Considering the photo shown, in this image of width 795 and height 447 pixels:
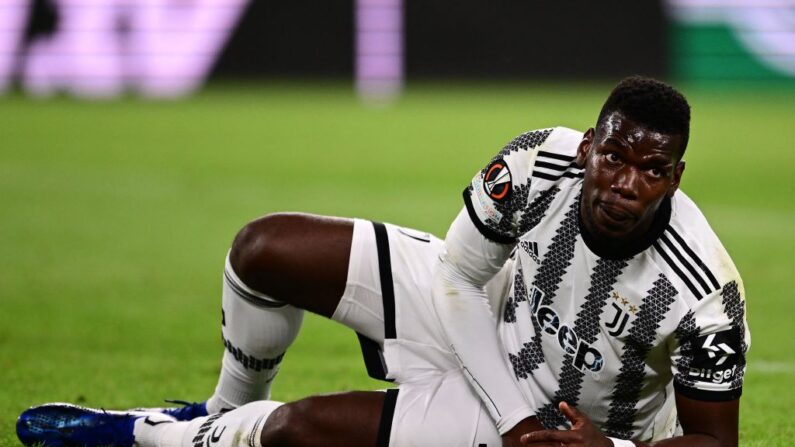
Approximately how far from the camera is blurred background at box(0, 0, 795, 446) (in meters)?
5.70

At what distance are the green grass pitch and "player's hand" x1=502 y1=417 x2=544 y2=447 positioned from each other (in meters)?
1.09

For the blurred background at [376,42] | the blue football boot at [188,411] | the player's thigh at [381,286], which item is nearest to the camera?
the player's thigh at [381,286]

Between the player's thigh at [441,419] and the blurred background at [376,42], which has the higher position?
the player's thigh at [441,419]

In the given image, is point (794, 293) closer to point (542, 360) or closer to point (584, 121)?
point (542, 360)

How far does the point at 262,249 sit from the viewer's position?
3828 millimetres

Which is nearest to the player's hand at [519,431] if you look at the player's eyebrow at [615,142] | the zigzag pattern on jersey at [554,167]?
the zigzag pattern on jersey at [554,167]

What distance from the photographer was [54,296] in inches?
262

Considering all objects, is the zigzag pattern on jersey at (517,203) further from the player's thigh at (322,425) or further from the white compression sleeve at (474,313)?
the player's thigh at (322,425)

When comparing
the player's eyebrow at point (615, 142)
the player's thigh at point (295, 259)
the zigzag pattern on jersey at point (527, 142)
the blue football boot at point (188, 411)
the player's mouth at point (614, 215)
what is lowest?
the blue football boot at point (188, 411)

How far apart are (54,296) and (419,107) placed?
34.1 feet

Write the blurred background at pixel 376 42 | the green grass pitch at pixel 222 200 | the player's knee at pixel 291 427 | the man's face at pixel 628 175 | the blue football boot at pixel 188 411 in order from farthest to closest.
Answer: the blurred background at pixel 376 42 < the green grass pitch at pixel 222 200 < the blue football boot at pixel 188 411 < the player's knee at pixel 291 427 < the man's face at pixel 628 175

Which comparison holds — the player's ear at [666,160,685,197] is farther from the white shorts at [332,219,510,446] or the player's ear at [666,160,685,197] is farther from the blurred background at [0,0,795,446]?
the blurred background at [0,0,795,446]

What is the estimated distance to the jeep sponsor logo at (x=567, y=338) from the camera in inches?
141

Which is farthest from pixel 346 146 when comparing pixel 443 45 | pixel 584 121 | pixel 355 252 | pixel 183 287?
pixel 355 252
